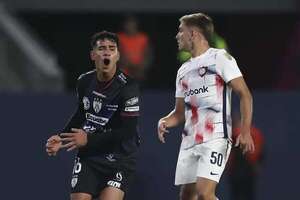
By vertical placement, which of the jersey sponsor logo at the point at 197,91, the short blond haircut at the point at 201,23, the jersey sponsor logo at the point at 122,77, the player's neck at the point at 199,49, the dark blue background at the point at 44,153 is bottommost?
the dark blue background at the point at 44,153

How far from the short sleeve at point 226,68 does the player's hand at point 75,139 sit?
1470 mm

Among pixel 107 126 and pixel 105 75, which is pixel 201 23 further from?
pixel 107 126

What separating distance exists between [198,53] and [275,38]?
424 inches

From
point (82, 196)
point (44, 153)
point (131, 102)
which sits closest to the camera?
point (82, 196)

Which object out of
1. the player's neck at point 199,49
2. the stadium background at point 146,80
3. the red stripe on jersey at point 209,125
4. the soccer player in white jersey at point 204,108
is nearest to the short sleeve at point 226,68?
the soccer player in white jersey at point 204,108

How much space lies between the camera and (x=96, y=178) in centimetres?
1216

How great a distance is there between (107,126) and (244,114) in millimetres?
1287

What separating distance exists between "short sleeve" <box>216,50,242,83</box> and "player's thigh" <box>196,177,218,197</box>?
961 millimetres

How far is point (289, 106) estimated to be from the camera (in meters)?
16.6

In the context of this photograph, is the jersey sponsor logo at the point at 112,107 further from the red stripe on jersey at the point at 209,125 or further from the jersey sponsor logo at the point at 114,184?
the red stripe on jersey at the point at 209,125

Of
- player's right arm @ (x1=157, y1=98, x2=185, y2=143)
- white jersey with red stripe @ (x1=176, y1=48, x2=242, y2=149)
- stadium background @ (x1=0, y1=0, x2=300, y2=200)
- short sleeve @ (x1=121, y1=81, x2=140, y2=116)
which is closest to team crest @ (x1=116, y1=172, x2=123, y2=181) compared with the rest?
short sleeve @ (x1=121, y1=81, x2=140, y2=116)

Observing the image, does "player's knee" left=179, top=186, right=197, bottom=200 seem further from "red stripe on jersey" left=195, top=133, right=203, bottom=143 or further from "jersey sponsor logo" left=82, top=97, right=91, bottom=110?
"jersey sponsor logo" left=82, top=97, right=91, bottom=110

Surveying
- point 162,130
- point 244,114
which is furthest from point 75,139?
point 244,114

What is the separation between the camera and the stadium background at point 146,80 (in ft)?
52.8
